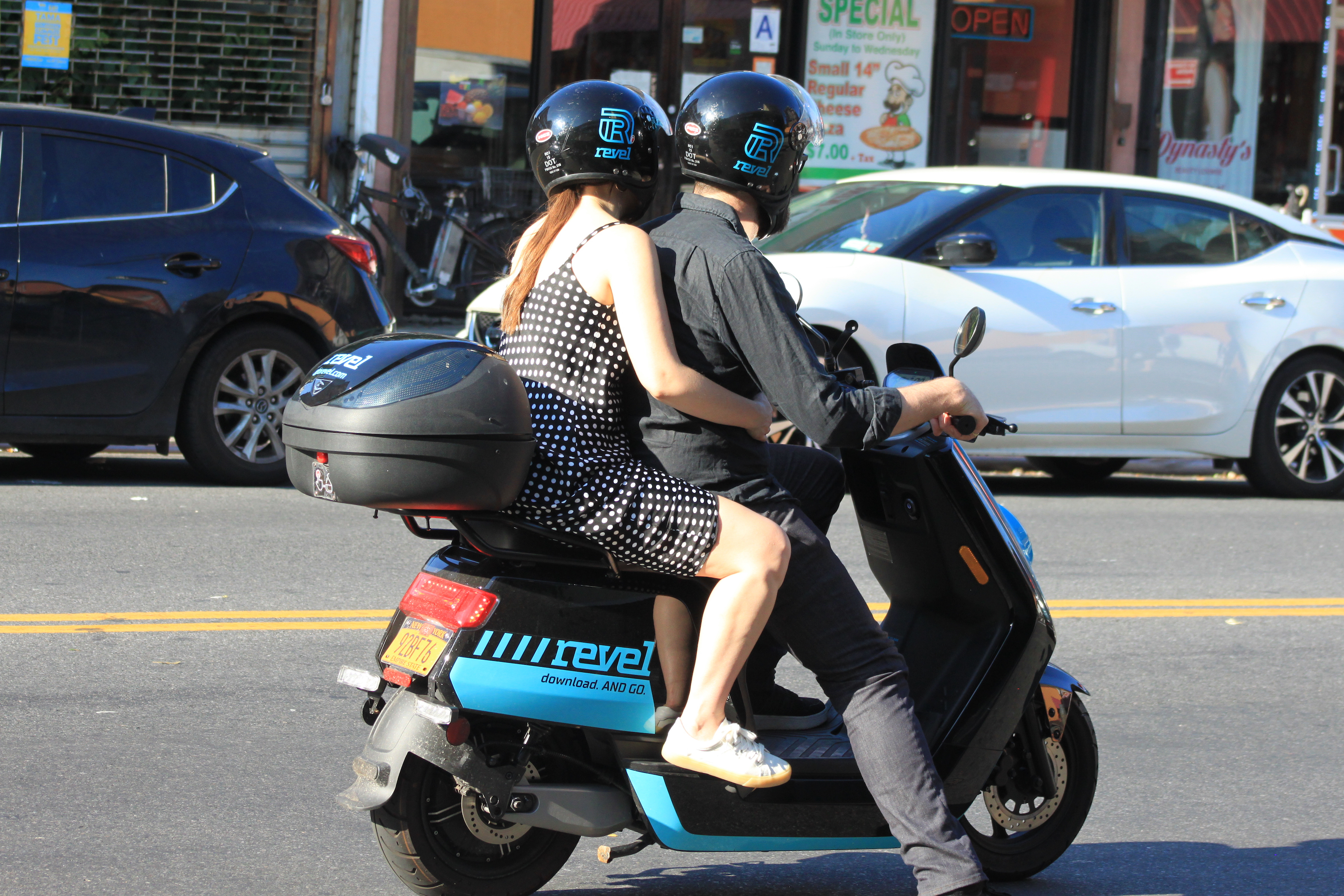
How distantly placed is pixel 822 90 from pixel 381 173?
4537mm

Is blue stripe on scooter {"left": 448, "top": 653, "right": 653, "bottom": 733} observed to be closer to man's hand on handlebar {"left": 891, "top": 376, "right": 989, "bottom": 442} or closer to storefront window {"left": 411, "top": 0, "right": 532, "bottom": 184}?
man's hand on handlebar {"left": 891, "top": 376, "right": 989, "bottom": 442}

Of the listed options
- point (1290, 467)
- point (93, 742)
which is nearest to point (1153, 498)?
point (1290, 467)

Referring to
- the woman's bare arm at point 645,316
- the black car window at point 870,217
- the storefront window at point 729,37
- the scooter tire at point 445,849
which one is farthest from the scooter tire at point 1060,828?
the storefront window at point 729,37

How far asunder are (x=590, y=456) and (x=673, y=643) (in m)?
0.41

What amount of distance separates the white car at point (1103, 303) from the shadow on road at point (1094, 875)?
478 cm

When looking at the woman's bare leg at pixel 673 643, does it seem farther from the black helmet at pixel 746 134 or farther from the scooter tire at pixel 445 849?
the black helmet at pixel 746 134

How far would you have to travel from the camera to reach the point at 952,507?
363cm

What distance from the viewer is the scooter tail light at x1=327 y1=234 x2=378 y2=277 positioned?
862 cm

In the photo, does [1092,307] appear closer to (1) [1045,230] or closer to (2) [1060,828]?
(1) [1045,230]

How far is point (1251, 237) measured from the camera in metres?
9.66

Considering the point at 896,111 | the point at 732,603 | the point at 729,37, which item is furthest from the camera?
the point at 896,111

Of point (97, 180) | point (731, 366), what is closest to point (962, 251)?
point (97, 180)

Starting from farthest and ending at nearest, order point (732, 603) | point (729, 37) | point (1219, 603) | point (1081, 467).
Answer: point (729, 37) < point (1081, 467) < point (1219, 603) < point (732, 603)

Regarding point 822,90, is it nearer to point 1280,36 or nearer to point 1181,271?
point 1280,36
